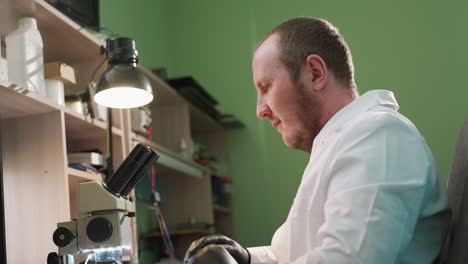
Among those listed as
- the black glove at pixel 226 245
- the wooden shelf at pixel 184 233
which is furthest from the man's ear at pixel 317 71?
the wooden shelf at pixel 184 233

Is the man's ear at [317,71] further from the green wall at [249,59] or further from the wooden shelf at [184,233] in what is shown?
the green wall at [249,59]

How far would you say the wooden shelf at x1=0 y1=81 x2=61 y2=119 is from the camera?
1.51m

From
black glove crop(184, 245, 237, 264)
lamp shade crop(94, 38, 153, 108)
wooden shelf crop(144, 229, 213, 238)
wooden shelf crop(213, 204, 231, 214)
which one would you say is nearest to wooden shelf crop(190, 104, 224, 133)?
wooden shelf crop(213, 204, 231, 214)

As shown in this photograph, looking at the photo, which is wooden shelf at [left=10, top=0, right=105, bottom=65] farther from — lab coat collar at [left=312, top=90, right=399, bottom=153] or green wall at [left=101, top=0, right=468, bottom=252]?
green wall at [left=101, top=0, right=468, bottom=252]

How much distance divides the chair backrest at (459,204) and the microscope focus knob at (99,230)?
0.72 metres

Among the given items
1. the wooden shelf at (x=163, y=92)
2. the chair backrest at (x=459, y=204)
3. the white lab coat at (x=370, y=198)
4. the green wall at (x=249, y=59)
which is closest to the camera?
the white lab coat at (x=370, y=198)

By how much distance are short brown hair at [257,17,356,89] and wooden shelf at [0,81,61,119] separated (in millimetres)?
743

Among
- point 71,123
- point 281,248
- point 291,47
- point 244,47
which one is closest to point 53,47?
point 71,123

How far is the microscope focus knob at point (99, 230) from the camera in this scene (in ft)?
3.77

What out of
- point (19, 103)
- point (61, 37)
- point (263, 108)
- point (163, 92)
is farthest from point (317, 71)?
point (163, 92)

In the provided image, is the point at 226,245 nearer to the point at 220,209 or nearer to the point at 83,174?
the point at 83,174

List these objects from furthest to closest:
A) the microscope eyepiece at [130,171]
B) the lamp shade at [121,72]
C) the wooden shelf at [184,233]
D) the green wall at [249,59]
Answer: the green wall at [249,59]
the wooden shelf at [184,233]
the lamp shade at [121,72]
the microscope eyepiece at [130,171]

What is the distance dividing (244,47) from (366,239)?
3.22 m

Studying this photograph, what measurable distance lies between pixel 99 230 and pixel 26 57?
763 mm
